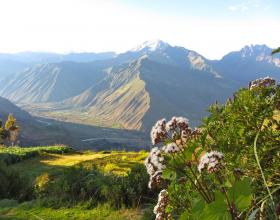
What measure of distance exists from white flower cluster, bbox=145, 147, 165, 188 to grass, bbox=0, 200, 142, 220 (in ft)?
27.3

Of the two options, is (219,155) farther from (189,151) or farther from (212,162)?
(189,151)

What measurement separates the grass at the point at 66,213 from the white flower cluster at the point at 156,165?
8.31 metres

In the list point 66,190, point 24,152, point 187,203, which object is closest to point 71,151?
point 24,152

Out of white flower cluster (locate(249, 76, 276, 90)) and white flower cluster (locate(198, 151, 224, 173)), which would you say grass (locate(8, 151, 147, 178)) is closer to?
white flower cluster (locate(249, 76, 276, 90))

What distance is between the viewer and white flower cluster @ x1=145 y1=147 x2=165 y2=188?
13.7 feet

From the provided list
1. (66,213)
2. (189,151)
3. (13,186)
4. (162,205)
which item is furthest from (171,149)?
(13,186)

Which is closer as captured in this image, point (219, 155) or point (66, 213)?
point (219, 155)

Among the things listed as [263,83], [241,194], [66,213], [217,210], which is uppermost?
[263,83]

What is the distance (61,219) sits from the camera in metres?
13.1

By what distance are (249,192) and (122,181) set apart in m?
11.5

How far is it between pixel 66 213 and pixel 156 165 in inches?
406

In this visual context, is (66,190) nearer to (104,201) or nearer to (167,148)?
(104,201)

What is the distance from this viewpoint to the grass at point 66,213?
13016mm

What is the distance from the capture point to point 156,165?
13.6 ft
